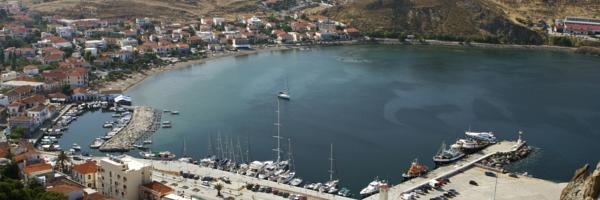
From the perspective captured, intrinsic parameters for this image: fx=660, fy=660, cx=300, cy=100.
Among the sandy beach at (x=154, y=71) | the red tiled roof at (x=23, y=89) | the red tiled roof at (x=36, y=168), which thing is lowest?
the sandy beach at (x=154, y=71)

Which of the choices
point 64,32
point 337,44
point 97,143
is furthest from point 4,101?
point 337,44

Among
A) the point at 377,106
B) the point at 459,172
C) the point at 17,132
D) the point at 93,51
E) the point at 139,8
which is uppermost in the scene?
the point at 139,8

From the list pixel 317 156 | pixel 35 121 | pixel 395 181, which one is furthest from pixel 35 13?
pixel 395 181

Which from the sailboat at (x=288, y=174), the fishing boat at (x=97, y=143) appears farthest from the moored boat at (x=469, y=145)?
the fishing boat at (x=97, y=143)

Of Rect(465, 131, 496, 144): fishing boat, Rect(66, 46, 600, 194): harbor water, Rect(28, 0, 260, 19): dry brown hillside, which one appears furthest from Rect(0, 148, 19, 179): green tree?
Rect(28, 0, 260, 19): dry brown hillside

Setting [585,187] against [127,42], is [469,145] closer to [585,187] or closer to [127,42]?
[585,187]

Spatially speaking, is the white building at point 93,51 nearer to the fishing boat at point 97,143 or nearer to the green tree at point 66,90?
the green tree at point 66,90
